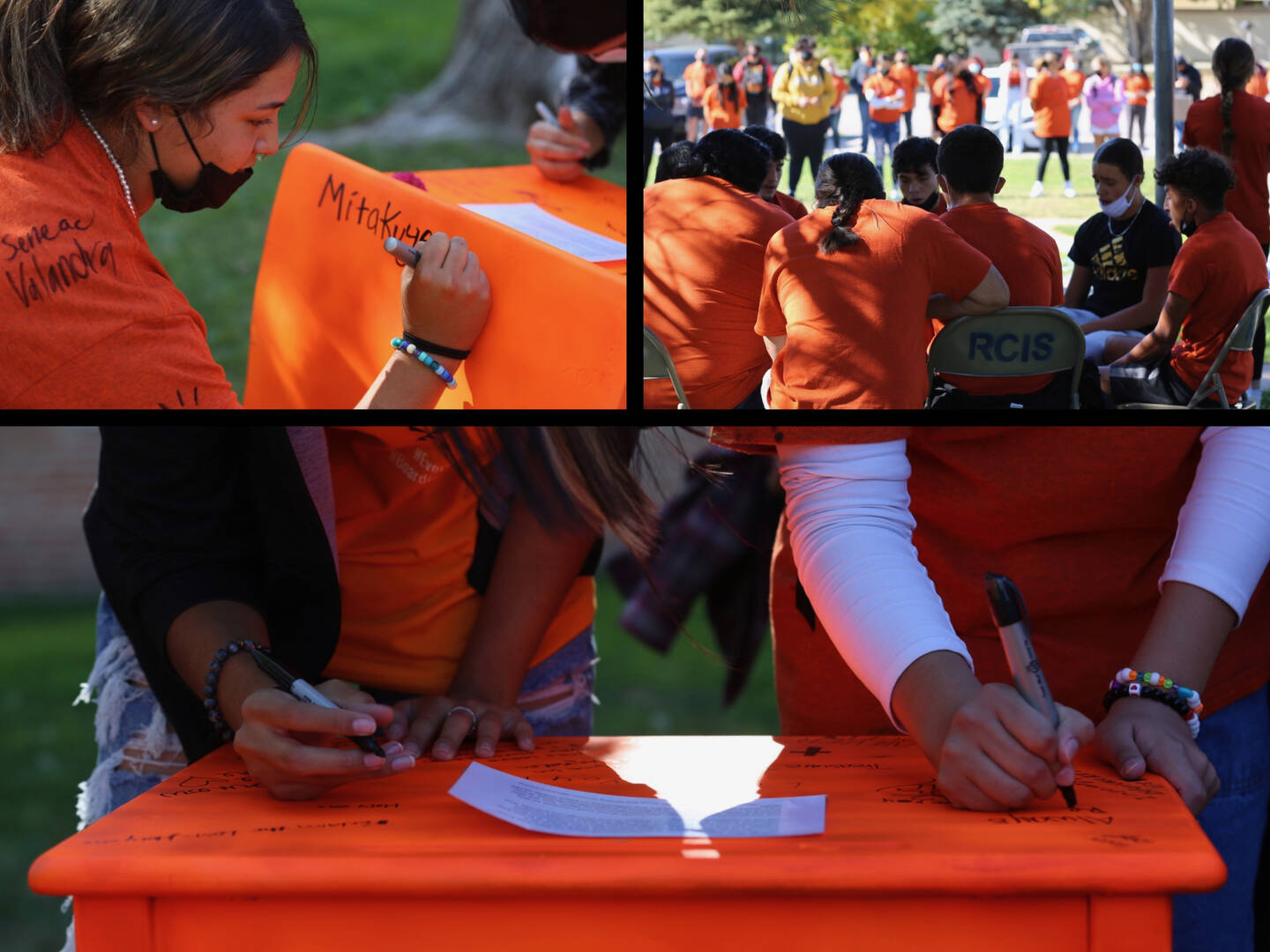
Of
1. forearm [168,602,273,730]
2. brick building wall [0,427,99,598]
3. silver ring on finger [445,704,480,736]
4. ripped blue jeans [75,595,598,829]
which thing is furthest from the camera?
brick building wall [0,427,99,598]

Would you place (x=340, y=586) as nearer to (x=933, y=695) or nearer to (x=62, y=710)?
(x=933, y=695)

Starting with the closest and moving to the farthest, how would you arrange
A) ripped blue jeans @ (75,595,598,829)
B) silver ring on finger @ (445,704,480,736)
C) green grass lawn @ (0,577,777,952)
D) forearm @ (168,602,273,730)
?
forearm @ (168,602,273,730), silver ring on finger @ (445,704,480,736), ripped blue jeans @ (75,595,598,829), green grass lawn @ (0,577,777,952)

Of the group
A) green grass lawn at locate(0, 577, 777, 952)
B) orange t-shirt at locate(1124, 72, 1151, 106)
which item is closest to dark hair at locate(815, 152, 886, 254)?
orange t-shirt at locate(1124, 72, 1151, 106)

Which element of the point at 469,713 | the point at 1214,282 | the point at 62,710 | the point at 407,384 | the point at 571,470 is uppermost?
the point at 1214,282

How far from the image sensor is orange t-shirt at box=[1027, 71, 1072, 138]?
1.04 metres

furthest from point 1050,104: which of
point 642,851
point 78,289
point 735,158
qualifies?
point 78,289

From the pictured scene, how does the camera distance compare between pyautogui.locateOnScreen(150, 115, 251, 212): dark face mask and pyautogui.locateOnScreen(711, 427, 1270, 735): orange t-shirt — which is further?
pyautogui.locateOnScreen(711, 427, 1270, 735): orange t-shirt

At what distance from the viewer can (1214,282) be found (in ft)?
3.52

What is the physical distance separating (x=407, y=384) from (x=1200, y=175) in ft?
2.39

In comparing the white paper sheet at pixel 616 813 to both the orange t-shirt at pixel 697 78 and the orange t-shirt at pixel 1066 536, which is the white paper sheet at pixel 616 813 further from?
the orange t-shirt at pixel 697 78

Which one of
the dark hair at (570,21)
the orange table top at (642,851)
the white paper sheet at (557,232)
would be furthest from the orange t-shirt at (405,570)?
the dark hair at (570,21)

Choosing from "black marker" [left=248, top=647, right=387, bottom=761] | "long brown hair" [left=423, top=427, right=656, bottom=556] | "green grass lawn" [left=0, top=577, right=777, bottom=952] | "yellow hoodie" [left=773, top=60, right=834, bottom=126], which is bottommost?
"green grass lawn" [left=0, top=577, right=777, bottom=952]

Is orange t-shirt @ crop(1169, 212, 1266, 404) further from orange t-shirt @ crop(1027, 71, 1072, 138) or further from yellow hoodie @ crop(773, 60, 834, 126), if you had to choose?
yellow hoodie @ crop(773, 60, 834, 126)

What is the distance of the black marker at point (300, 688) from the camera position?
1.15 metres
